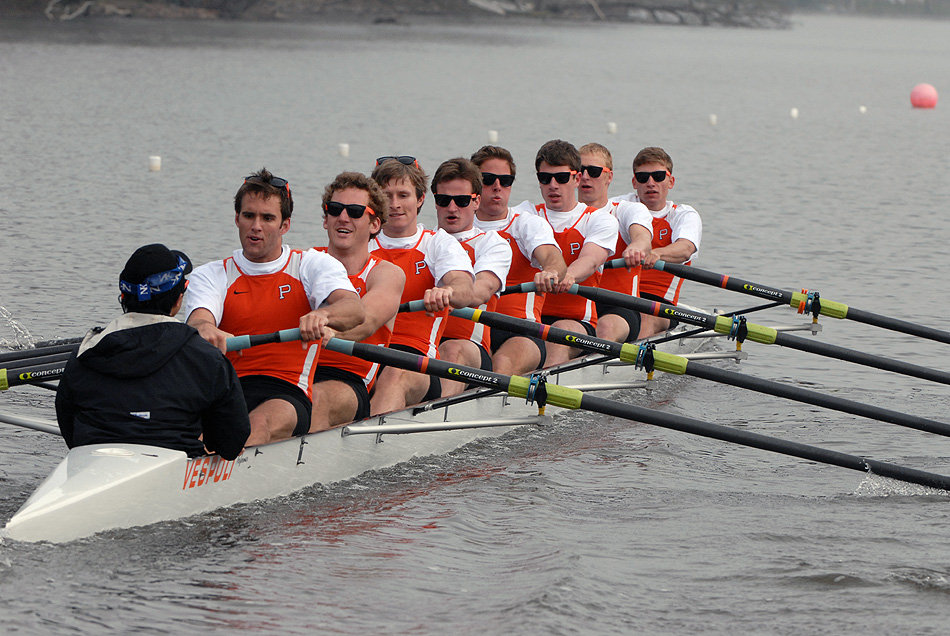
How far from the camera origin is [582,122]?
2909 centimetres

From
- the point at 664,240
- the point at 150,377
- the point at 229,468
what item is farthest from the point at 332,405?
the point at 664,240

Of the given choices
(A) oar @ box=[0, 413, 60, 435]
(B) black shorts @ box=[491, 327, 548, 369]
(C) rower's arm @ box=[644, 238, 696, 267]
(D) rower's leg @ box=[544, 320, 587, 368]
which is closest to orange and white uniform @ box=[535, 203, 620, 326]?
(D) rower's leg @ box=[544, 320, 587, 368]

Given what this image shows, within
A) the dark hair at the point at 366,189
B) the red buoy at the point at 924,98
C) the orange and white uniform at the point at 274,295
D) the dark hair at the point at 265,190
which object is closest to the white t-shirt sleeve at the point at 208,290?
the orange and white uniform at the point at 274,295

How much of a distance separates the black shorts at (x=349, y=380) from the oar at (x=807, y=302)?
332 cm

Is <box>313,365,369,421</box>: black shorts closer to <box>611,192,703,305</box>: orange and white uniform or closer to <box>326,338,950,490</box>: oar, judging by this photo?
<box>326,338,950,490</box>: oar

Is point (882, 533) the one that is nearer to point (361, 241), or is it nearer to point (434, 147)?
point (361, 241)

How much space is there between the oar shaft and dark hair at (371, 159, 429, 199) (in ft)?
5.19

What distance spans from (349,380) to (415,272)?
0.96 metres

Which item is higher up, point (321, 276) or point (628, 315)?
point (321, 276)

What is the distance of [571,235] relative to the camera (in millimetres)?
8477

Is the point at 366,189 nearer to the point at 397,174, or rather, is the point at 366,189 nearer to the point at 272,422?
the point at 397,174

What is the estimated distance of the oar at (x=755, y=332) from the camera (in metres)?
7.84

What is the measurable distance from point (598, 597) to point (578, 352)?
3.33 meters

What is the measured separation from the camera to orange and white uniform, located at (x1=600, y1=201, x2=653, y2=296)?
29.1 ft
